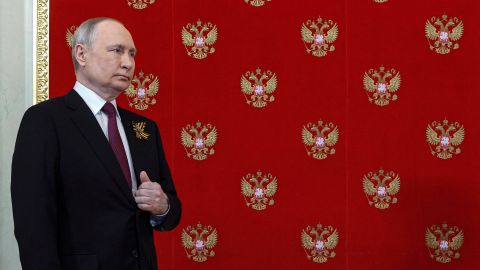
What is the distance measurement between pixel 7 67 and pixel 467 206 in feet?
7.59

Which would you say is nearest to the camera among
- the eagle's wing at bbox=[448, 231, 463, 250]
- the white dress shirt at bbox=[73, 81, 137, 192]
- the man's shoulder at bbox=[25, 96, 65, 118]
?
the man's shoulder at bbox=[25, 96, 65, 118]

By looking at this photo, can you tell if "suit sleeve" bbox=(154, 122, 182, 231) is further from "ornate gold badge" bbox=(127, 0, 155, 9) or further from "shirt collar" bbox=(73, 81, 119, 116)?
"ornate gold badge" bbox=(127, 0, 155, 9)

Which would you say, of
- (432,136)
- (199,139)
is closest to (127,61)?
(199,139)

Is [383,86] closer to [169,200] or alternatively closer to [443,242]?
[443,242]

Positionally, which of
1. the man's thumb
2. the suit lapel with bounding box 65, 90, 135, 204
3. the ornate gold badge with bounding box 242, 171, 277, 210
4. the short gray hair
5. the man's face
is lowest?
the ornate gold badge with bounding box 242, 171, 277, 210

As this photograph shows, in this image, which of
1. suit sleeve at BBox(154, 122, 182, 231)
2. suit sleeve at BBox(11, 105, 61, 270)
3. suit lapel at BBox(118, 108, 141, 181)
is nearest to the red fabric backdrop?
suit sleeve at BBox(154, 122, 182, 231)

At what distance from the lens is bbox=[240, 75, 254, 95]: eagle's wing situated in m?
3.06

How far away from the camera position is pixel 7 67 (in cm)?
307

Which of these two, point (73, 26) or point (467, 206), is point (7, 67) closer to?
point (73, 26)

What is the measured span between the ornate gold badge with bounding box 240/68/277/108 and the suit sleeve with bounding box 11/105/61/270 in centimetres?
166

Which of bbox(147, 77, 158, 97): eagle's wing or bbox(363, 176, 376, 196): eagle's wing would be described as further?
bbox(147, 77, 158, 97): eagle's wing

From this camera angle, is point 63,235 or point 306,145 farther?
point 306,145

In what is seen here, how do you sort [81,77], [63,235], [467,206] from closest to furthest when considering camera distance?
[63,235], [81,77], [467,206]

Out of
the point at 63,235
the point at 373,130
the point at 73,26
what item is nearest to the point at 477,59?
the point at 373,130
